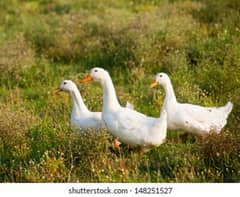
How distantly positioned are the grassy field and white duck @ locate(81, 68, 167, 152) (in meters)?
0.10

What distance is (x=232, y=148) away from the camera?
4395 millimetres

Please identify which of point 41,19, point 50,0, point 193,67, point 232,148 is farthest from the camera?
point 50,0

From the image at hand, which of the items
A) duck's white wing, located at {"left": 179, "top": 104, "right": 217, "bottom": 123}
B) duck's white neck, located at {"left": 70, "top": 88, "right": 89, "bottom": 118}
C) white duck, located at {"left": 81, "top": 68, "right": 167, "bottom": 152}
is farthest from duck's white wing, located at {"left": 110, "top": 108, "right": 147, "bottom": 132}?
duck's white neck, located at {"left": 70, "top": 88, "right": 89, "bottom": 118}

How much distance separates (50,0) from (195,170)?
8.47 m

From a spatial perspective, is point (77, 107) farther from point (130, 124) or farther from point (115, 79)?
point (115, 79)

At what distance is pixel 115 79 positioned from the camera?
688 centimetres

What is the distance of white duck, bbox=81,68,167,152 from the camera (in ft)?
14.6

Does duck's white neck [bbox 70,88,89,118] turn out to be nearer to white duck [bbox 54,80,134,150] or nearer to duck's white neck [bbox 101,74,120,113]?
white duck [bbox 54,80,134,150]

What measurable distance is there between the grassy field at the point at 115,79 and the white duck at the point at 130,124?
10 centimetres

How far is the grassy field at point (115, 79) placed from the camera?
442 cm

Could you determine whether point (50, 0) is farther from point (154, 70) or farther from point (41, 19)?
point (154, 70)

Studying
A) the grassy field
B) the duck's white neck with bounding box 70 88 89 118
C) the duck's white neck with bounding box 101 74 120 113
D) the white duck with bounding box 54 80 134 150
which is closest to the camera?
the grassy field
